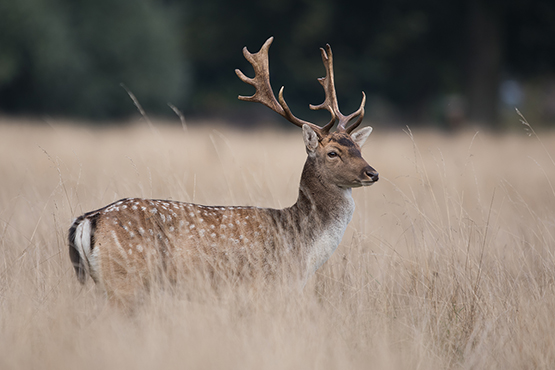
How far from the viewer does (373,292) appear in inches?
148

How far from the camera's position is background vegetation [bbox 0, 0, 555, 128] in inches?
713

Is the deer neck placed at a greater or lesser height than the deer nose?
lesser

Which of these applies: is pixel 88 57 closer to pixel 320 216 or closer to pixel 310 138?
pixel 310 138

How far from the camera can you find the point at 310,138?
407 centimetres

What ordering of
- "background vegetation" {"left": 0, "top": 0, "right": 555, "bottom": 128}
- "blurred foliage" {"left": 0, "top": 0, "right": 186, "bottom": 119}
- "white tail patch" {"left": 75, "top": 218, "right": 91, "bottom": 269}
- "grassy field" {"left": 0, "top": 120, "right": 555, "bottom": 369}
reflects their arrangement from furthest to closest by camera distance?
1. "blurred foliage" {"left": 0, "top": 0, "right": 186, "bottom": 119}
2. "background vegetation" {"left": 0, "top": 0, "right": 555, "bottom": 128}
3. "white tail patch" {"left": 75, "top": 218, "right": 91, "bottom": 269}
4. "grassy field" {"left": 0, "top": 120, "right": 555, "bottom": 369}

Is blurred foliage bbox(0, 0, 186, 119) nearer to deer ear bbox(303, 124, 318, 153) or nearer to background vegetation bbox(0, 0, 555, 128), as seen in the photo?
background vegetation bbox(0, 0, 555, 128)

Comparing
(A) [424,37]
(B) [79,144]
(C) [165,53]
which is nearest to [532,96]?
(A) [424,37]

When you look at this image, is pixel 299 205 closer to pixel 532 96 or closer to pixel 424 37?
pixel 424 37

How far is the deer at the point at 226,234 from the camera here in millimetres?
3236

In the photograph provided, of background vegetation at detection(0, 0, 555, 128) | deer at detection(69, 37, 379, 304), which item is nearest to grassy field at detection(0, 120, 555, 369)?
deer at detection(69, 37, 379, 304)

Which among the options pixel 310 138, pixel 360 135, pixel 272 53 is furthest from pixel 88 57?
pixel 310 138

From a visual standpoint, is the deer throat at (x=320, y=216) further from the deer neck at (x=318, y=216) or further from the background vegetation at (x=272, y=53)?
the background vegetation at (x=272, y=53)

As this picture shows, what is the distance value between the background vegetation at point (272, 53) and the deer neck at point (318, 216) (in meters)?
11.8

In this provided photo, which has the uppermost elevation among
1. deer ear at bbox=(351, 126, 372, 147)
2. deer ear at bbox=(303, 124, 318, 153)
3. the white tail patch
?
deer ear at bbox=(351, 126, 372, 147)
